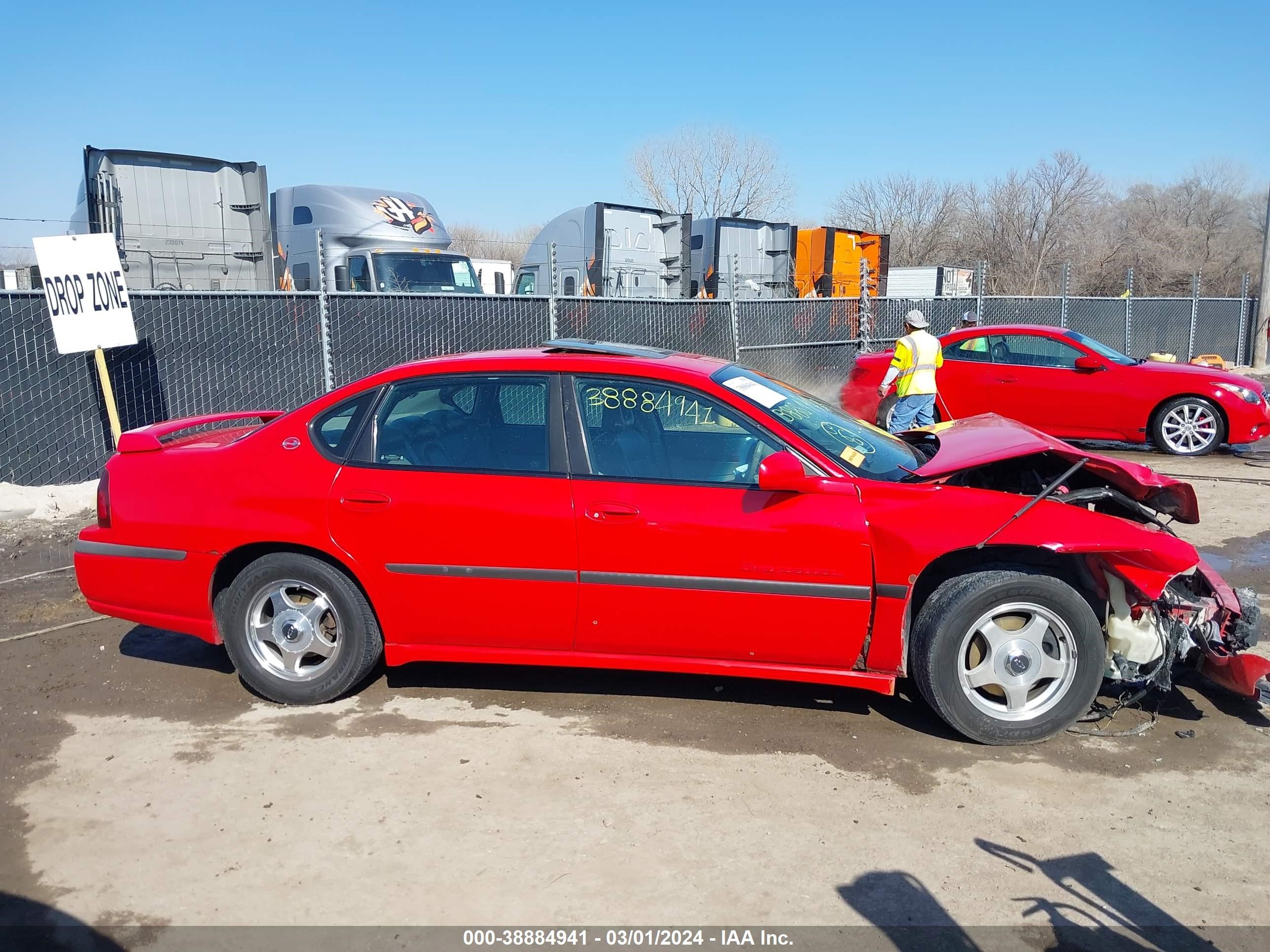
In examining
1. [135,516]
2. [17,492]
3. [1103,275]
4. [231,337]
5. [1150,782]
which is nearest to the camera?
[1150,782]

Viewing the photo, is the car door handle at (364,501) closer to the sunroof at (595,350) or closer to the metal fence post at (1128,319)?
the sunroof at (595,350)

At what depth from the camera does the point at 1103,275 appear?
4138 centimetres

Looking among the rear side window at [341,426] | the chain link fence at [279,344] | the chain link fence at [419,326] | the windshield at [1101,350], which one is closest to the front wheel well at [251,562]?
the rear side window at [341,426]

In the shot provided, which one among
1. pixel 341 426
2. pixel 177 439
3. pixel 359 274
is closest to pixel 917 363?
pixel 341 426

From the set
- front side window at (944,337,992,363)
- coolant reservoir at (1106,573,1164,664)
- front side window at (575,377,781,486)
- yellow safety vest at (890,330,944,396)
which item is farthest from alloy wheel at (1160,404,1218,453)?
front side window at (575,377,781,486)

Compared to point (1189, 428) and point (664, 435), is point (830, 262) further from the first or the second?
point (664, 435)

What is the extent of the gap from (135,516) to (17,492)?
190 inches

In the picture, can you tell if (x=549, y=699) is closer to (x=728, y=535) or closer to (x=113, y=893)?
(x=728, y=535)

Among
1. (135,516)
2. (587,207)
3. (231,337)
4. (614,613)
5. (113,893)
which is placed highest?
(587,207)

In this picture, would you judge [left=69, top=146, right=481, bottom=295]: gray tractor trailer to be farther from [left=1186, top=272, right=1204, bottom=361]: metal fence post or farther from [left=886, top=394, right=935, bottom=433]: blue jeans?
[left=1186, top=272, right=1204, bottom=361]: metal fence post

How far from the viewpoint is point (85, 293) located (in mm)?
8203

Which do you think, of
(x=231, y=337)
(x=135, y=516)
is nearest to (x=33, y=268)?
(x=231, y=337)

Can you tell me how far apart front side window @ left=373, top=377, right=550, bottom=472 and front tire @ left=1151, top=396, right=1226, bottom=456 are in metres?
8.98

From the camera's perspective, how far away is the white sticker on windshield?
4.41 m
